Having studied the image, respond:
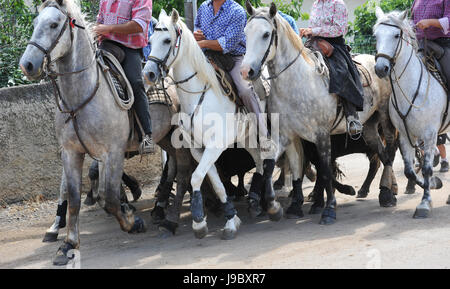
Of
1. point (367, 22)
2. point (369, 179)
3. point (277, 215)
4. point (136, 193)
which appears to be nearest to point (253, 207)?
point (277, 215)

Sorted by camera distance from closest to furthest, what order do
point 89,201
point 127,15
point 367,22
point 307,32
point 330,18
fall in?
point 127,15, point 330,18, point 307,32, point 89,201, point 367,22

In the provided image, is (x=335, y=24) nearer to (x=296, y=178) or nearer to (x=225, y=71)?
(x=225, y=71)

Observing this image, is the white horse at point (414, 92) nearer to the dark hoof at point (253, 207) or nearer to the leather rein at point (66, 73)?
the dark hoof at point (253, 207)

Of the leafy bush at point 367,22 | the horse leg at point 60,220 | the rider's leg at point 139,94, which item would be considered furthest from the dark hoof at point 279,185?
the leafy bush at point 367,22

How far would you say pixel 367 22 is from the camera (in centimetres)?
1445

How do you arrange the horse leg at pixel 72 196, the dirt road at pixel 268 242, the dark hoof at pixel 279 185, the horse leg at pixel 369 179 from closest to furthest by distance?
the dirt road at pixel 268 242 → the horse leg at pixel 72 196 → the horse leg at pixel 369 179 → the dark hoof at pixel 279 185

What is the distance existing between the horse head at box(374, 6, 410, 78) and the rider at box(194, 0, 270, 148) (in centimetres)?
146

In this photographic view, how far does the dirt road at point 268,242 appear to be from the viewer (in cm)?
565

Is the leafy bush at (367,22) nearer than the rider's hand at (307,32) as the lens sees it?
No

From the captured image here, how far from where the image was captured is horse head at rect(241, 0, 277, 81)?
655 centimetres

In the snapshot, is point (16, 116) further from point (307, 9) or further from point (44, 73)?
point (307, 9)

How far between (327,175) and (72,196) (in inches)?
118

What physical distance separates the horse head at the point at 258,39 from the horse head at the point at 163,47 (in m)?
0.75

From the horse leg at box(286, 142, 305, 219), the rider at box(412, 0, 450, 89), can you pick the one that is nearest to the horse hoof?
the horse leg at box(286, 142, 305, 219)
